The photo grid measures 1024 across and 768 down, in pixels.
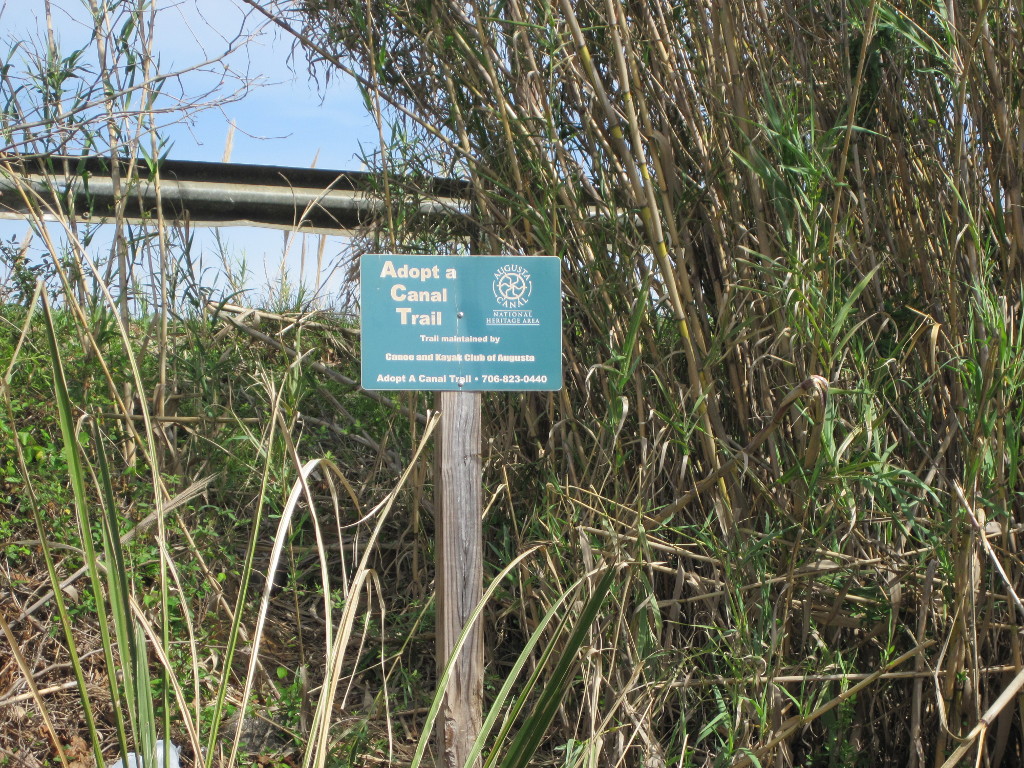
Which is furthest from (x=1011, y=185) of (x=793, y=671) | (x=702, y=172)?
(x=793, y=671)

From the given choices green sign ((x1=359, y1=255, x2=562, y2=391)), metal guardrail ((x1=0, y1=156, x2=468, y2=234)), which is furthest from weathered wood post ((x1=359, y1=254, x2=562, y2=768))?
metal guardrail ((x1=0, y1=156, x2=468, y2=234))

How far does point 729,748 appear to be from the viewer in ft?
6.66

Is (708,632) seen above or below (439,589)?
below

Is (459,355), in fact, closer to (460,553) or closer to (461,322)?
(461,322)

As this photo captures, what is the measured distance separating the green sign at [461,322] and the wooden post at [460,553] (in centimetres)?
9

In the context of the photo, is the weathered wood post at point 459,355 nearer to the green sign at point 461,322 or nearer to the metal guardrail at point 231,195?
the green sign at point 461,322

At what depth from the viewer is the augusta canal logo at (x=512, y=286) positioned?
6.86ft

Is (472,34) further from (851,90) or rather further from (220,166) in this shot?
(220,166)

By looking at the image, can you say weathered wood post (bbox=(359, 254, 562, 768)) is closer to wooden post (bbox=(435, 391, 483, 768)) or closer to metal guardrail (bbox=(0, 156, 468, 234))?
wooden post (bbox=(435, 391, 483, 768))

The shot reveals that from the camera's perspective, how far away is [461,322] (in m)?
2.08

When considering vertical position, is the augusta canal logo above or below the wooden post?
above

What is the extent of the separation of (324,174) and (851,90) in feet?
7.98

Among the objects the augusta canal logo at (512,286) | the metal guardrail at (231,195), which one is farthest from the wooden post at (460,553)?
the metal guardrail at (231,195)

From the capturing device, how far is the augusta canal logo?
2090 millimetres
